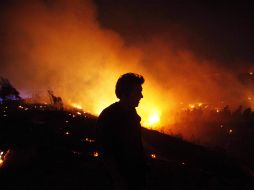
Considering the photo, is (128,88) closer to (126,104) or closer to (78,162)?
(126,104)

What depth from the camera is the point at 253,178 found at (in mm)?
8523

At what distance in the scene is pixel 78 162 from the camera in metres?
6.98

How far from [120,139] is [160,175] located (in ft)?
14.4

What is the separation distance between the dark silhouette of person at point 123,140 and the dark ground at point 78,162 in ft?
4.78

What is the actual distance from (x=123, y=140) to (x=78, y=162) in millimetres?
4493

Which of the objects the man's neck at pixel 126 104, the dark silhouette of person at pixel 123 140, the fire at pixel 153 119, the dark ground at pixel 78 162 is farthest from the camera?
the fire at pixel 153 119

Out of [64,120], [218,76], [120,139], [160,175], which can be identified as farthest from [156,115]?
[120,139]

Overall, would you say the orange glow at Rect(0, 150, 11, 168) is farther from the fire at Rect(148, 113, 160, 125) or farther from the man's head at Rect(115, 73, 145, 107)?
the fire at Rect(148, 113, 160, 125)

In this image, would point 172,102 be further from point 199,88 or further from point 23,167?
point 23,167

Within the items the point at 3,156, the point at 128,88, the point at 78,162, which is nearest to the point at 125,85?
the point at 128,88

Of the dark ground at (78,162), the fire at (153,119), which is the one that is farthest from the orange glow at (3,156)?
the fire at (153,119)

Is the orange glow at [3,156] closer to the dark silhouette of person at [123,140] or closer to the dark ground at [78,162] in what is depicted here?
the dark ground at [78,162]

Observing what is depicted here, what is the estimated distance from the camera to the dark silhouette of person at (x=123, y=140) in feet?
9.04

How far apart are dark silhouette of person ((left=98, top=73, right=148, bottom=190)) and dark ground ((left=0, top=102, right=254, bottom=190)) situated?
1.46 metres
